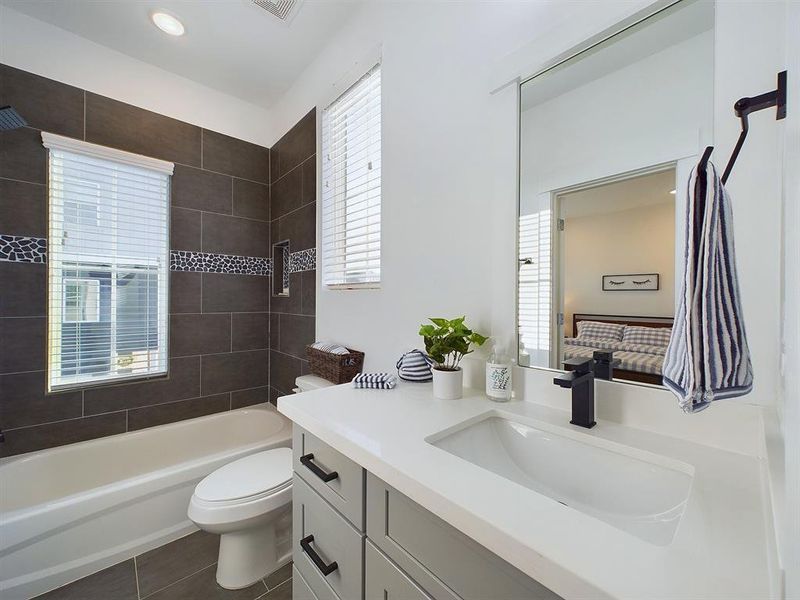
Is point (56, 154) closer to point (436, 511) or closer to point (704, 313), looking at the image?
point (436, 511)

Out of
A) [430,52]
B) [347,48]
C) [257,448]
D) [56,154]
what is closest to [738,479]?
[430,52]

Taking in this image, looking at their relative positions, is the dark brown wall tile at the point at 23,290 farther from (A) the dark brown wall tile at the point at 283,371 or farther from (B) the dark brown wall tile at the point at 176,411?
(A) the dark brown wall tile at the point at 283,371

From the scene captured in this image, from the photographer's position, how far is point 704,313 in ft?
1.61

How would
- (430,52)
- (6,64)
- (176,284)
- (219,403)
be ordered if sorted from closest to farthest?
(430,52), (6,64), (176,284), (219,403)

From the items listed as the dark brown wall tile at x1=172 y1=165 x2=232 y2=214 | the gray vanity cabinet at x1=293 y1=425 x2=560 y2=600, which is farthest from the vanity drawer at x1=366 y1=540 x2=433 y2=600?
the dark brown wall tile at x1=172 y1=165 x2=232 y2=214

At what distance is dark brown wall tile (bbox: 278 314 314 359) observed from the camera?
2195 millimetres

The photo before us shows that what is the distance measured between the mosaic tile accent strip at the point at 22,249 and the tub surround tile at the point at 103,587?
160cm

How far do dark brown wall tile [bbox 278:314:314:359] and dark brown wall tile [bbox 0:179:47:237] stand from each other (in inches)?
55.1

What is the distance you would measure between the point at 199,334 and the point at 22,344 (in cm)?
83

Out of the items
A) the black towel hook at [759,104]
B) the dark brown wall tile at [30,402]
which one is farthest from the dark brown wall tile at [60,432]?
the black towel hook at [759,104]

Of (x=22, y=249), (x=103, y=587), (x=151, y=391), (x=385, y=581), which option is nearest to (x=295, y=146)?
(x=22, y=249)

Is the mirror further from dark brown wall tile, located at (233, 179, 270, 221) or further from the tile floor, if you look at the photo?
dark brown wall tile, located at (233, 179, 270, 221)

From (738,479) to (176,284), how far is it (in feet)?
8.99

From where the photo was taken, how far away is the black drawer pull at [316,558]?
0.84m
